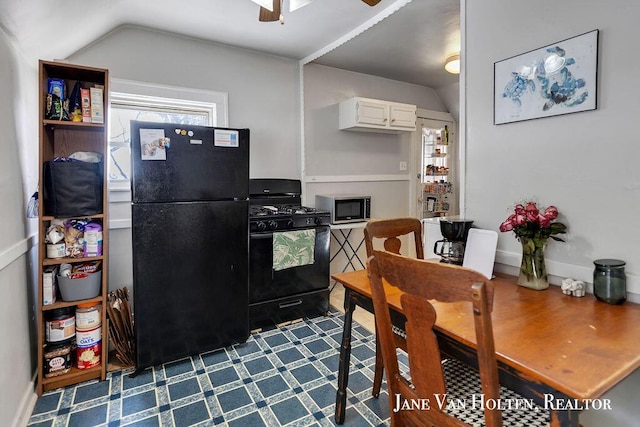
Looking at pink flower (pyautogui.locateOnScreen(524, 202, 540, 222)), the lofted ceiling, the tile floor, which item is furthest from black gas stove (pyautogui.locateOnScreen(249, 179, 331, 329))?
pink flower (pyautogui.locateOnScreen(524, 202, 540, 222))

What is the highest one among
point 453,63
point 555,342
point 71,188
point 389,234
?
point 453,63

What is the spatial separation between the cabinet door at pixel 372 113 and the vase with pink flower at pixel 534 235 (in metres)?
2.28

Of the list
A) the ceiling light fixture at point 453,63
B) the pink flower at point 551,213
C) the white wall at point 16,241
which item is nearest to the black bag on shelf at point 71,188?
the white wall at point 16,241

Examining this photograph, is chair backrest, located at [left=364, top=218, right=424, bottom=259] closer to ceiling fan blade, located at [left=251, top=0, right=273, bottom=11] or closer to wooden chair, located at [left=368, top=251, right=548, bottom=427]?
wooden chair, located at [left=368, top=251, right=548, bottom=427]

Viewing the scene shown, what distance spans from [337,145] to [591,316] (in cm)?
301

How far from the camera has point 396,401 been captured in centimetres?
120

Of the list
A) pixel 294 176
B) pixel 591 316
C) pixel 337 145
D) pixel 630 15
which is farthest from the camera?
pixel 337 145

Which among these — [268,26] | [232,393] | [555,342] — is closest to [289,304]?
[232,393]

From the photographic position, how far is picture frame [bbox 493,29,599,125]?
4.56 feet

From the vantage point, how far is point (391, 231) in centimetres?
179

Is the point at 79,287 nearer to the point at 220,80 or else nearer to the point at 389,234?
the point at 389,234

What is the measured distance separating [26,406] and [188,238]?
47.2 inches

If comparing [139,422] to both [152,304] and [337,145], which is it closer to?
[152,304]

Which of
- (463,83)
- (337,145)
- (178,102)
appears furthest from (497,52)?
(178,102)
